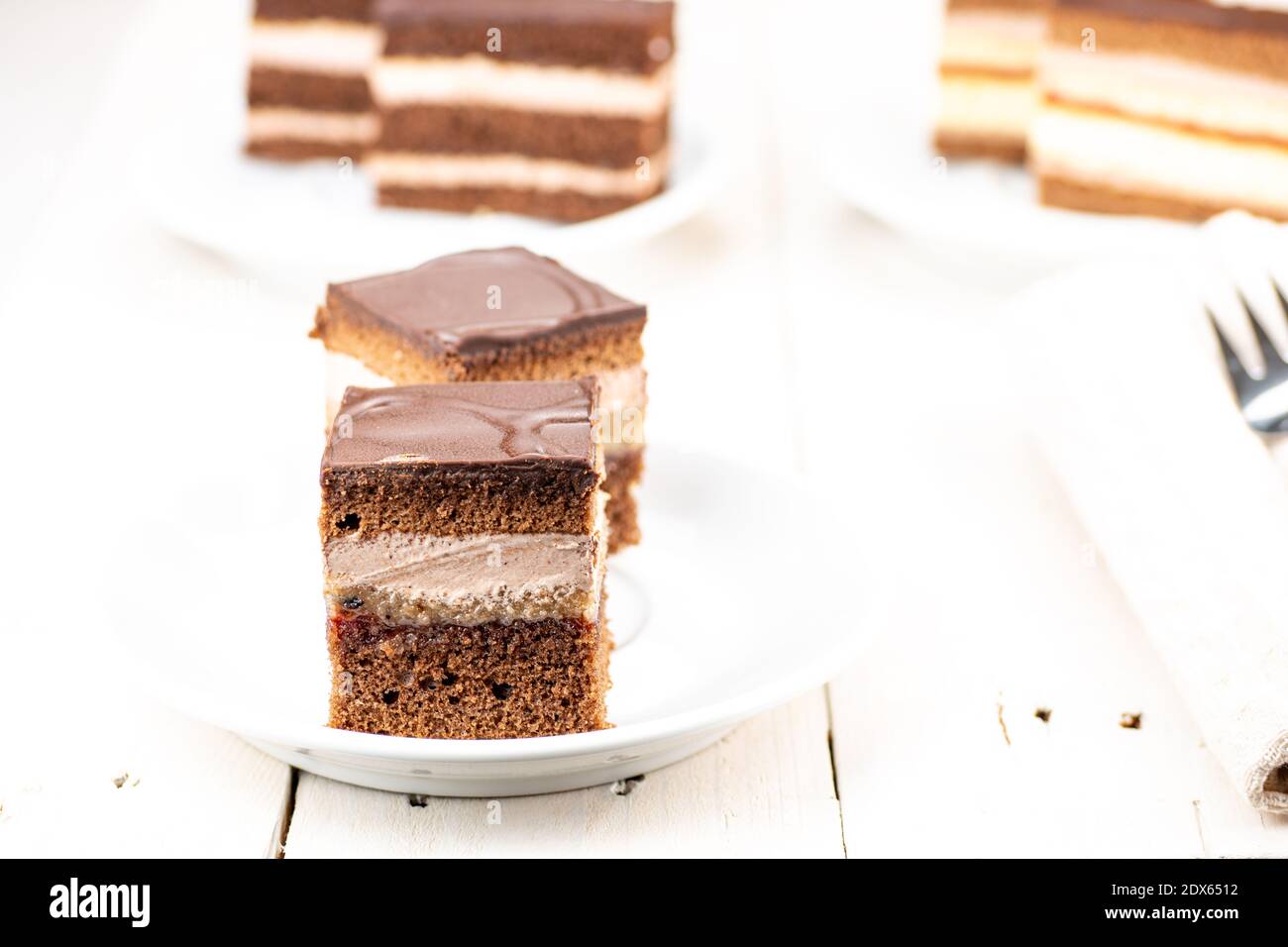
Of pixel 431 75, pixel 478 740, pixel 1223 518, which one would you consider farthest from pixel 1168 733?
pixel 431 75

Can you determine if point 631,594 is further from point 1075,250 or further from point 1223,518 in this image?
point 1075,250

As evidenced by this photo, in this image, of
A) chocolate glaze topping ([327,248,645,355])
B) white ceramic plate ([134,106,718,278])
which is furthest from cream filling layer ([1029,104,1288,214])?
chocolate glaze topping ([327,248,645,355])

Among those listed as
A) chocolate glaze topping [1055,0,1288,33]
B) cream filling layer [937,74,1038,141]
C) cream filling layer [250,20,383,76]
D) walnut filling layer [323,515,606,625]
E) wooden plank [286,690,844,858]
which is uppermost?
chocolate glaze topping [1055,0,1288,33]

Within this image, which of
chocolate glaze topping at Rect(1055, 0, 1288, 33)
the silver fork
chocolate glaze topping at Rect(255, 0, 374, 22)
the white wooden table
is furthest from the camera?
chocolate glaze topping at Rect(255, 0, 374, 22)

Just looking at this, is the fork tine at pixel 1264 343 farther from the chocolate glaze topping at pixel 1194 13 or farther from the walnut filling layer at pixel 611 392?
the chocolate glaze topping at pixel 1194 13

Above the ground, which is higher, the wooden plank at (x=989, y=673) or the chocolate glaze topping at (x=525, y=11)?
the chocolate glaze topping at (x=525, y=11)

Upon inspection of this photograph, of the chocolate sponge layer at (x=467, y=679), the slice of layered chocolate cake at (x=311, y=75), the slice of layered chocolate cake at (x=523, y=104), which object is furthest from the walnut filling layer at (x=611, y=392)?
the slice of layered chocolate cake at (x=311, y=75)

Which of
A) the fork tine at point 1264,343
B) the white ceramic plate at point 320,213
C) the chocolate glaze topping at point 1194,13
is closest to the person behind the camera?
the fork tine at point 1264,343

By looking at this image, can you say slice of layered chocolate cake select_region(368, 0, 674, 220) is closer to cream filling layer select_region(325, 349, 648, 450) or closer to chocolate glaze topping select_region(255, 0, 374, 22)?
chocolate glaze topping select_region(255, 0, 374, 22)
